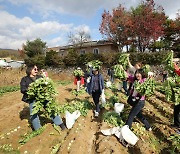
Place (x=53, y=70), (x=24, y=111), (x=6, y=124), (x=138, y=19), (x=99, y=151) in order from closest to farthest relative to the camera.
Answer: (x=99, y=151)
(x=6, y=124)
(x=24, y=111)
(x=138, y=19)
(x=53, y=70)

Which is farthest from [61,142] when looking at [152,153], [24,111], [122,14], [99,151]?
[122,14]

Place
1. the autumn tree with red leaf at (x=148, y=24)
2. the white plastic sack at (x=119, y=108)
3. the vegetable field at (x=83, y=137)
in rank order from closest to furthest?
Answer: the vegetable field at (x=83, y=137) < the white plastic sack at (x=119, y=108) < the autumn tree with red leaf at (x=148, y=24)

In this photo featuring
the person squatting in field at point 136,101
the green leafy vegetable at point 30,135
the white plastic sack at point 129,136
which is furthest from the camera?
the green leafy vegetable at point 30,135

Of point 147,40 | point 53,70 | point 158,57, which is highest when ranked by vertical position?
point 147,40

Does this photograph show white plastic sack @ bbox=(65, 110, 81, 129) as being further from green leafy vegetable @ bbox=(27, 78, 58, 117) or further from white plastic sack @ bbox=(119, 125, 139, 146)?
white plastic sack @ bbox=(119, 125, 139, 146)

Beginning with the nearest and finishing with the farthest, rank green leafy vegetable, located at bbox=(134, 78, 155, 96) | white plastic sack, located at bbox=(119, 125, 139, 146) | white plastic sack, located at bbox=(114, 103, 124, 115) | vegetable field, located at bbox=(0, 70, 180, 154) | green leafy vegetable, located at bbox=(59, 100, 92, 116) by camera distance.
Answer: white plastic sack, located at bbox=(119, 125, 139, 146), vegetable field, located at bbox=(0, 70, 180, 154), green leafy vegetable, located at bbox=(134, 78, 155, 96), white plastic sack, located at bbox=(114, 103, 124, 115), green leafy vegetable, located at bbox=(59, 100, 92, 116)

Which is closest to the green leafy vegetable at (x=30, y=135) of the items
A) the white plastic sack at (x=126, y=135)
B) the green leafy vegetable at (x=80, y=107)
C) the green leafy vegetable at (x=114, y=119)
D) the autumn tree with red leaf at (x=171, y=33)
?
the green leafy vegetable at (x=80, y=107)

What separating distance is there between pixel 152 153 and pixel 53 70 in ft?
87.0

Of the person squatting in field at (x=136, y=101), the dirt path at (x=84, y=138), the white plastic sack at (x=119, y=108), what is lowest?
the dirt path at (x=84, y=138)

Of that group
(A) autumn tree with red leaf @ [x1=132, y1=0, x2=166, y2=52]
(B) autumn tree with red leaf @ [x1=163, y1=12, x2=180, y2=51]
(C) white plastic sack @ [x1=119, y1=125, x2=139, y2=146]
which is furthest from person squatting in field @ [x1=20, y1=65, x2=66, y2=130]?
(B) autumn tree with red leaf @ [x1=163, y1=12, x2=180, y2=51]

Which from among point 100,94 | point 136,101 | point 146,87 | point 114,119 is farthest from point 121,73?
point 146,87

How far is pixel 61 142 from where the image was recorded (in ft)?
19.4

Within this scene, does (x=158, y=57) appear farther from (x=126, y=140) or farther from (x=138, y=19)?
(x=126, y=140)

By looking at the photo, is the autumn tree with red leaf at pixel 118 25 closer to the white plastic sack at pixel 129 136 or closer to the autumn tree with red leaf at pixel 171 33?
the autumn tree with red leaf at pixel 171 33
